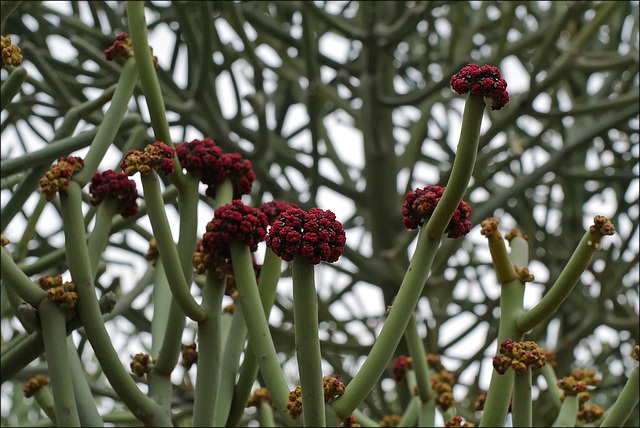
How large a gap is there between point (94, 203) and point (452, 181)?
1.80ft

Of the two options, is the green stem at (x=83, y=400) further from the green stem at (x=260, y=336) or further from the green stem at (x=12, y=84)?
the green stem at (x=12, y=84)

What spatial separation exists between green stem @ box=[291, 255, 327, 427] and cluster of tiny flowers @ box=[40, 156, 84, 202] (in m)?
0.38

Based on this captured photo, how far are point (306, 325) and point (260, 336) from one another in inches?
5.5

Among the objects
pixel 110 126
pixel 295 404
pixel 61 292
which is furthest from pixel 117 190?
pixel 295 404

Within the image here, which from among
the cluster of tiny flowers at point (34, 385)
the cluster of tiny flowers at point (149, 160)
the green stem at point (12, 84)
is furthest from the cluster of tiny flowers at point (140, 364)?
the green stem at point (12, 84)

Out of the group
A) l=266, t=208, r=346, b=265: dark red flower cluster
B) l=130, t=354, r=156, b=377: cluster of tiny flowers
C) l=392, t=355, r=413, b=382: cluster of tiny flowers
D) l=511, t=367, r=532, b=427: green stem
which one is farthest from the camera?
l=392, t=355, r=413, b=382: cluster of tiny flowers

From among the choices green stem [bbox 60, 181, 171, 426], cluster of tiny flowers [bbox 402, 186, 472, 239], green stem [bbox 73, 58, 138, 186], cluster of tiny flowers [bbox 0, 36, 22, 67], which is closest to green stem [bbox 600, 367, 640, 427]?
cluster of tiny flowers [bbox 402, 186, 472, 239]

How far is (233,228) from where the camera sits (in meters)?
1.19

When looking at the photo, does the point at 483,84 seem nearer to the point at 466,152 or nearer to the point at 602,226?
the point at 466,152

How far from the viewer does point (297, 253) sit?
999mm

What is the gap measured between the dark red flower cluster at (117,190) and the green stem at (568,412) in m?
0.75

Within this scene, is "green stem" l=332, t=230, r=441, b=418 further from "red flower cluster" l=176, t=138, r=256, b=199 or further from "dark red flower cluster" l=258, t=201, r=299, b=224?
"red flower cluster" l=176, t=138, r=256, b=199

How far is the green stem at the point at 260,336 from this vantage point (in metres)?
1.12

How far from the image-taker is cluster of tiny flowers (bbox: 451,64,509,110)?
1006 millimetres
